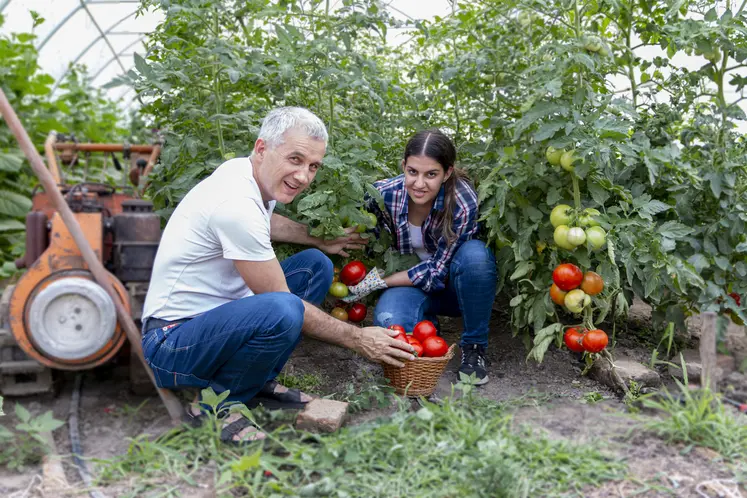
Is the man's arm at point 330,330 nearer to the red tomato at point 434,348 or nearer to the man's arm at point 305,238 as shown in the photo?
the red tomato at point 434,348

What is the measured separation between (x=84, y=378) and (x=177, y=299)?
1019mm

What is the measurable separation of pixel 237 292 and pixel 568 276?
126cm

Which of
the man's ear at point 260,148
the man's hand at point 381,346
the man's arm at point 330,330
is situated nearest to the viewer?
the man's arm at point 330,330

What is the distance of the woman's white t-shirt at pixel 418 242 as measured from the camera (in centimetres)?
319

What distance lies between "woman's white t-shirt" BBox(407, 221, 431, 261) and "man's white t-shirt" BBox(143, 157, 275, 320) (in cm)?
98

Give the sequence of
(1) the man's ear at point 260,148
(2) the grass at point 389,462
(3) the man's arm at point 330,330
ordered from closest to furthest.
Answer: (2) the grass at point 389,462, (3) the man's arm at point 330,330, (1) the man's ear at point 260,148

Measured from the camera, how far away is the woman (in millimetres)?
2936

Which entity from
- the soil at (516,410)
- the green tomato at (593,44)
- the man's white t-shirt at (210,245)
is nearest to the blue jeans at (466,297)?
the soil at (516,410)

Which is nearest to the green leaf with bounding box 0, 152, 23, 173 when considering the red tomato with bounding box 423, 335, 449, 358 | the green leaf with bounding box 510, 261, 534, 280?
the red tomato with bounding box 423, 335, 449, 358

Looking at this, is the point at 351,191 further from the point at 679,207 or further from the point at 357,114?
the point at 679,207

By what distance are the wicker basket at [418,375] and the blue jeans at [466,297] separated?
1.06 ft

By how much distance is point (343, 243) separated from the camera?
3.12 meters

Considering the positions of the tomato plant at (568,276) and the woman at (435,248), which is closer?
the tomato plant at (568,276)

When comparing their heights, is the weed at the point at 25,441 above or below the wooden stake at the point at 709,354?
below
